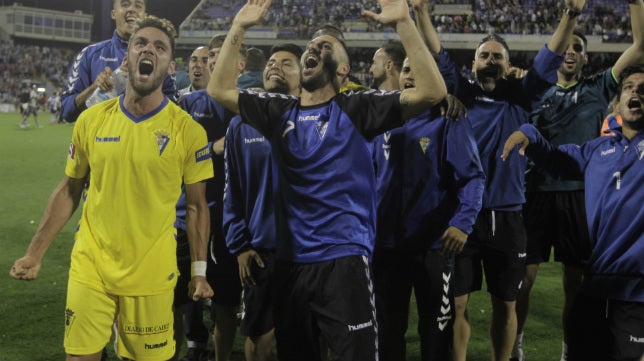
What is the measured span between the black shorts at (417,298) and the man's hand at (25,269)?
2024mm

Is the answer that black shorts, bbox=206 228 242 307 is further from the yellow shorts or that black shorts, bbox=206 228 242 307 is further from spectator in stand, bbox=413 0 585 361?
spectator in stand, bbox=413 0 585 361

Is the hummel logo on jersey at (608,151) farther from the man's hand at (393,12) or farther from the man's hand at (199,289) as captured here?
the man's hand at (199,289)

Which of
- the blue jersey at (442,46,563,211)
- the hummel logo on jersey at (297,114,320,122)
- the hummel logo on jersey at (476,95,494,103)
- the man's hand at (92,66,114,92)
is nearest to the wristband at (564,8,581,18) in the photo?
the blue jersey at (442,46,563,211)

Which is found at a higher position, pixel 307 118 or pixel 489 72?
pixel 489 72

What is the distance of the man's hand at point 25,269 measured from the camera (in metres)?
3.69

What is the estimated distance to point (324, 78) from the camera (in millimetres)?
3799

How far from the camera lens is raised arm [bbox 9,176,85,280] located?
3.72m

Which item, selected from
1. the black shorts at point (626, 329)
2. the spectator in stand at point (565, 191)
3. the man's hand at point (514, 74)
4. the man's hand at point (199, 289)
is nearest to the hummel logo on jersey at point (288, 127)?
the man's hand at point (199, 289)

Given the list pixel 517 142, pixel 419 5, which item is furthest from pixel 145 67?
pixel 517 142

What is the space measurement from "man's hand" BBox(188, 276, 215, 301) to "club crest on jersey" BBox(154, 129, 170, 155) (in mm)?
739

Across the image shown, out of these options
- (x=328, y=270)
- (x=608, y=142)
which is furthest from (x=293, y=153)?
(x=608, y=142)

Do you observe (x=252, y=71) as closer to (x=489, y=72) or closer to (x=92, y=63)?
(x=92, y=63)

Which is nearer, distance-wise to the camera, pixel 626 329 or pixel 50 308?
pixel 626 329

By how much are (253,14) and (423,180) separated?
154cm
